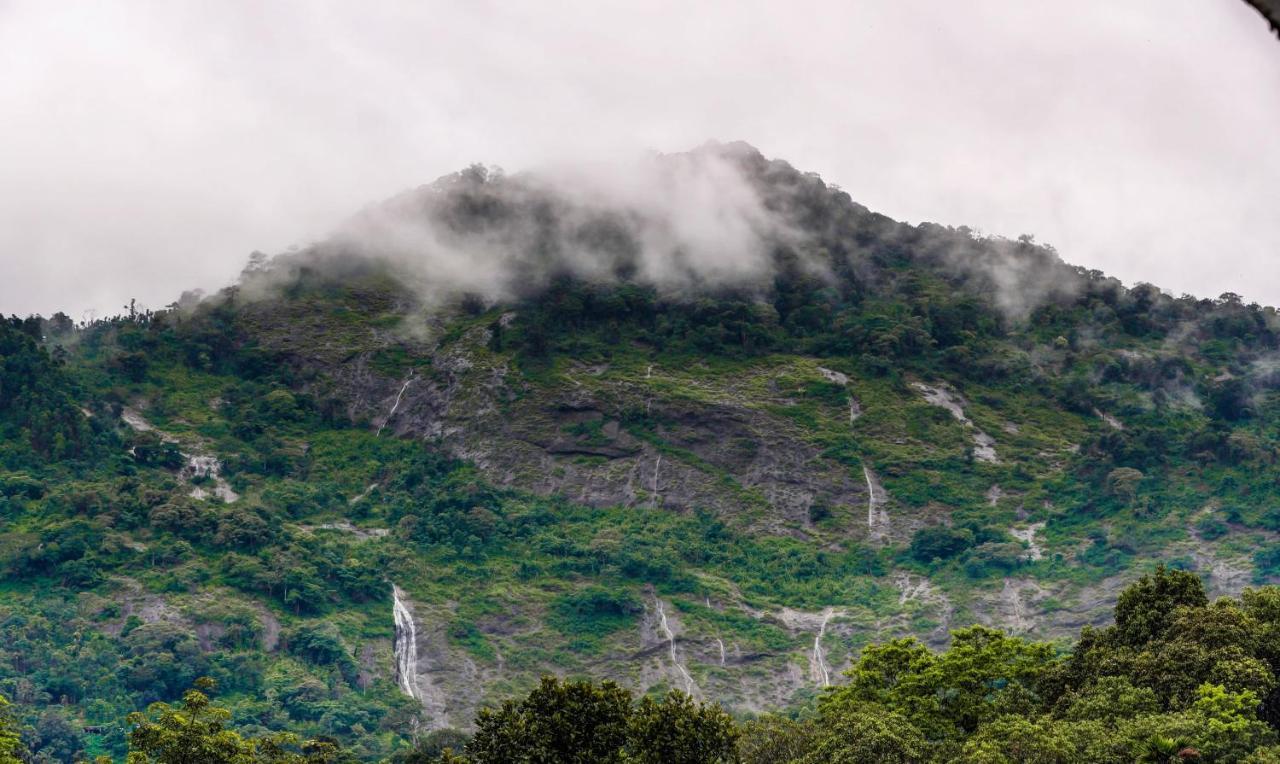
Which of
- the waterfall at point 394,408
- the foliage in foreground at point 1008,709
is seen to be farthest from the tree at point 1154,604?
the waterfall at point 394,408

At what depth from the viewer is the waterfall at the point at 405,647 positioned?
4035 inches

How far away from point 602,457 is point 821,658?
28728mm

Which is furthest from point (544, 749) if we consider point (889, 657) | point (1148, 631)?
point (1148, 631)

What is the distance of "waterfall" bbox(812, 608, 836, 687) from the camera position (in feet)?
342

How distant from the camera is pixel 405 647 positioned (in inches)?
4183

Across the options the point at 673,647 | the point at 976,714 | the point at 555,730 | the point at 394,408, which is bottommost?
the point at 976,714

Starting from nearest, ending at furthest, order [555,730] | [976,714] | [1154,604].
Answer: [555,730] → [976,714] → [1154,604]

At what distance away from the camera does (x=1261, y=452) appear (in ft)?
386

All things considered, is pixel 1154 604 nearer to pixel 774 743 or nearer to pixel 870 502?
pixel 774 743

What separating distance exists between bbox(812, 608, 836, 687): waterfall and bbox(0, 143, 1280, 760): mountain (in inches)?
18.0

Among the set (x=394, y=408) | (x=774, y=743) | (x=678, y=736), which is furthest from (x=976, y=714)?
(x=394, y=408)

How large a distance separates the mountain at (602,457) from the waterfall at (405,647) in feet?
1.02

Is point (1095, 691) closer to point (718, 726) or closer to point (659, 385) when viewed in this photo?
point (718, 726)

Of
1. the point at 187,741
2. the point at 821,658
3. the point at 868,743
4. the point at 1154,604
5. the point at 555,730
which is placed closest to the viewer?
the point at 555,730
